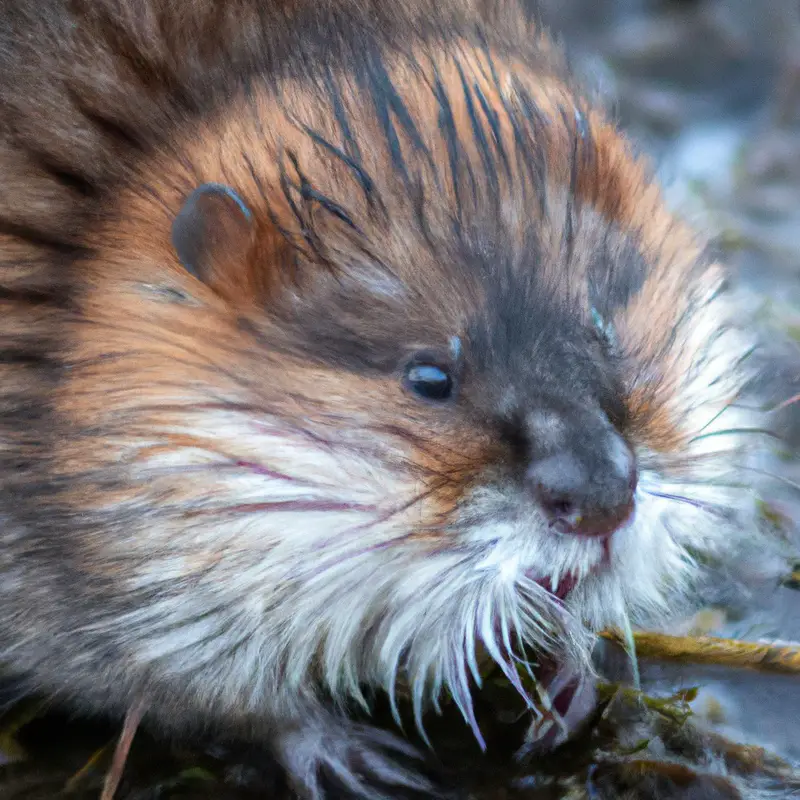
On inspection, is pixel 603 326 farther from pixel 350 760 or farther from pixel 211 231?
pixel 350 760

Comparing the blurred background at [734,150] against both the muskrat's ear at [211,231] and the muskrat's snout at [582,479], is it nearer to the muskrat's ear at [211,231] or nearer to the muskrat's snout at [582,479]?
the muskrat's snout at [582,479]

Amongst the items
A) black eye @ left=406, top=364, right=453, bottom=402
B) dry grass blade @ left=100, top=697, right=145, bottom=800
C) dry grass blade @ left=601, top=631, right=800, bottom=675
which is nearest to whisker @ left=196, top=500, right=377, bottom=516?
Result: black eye @ left=406, top=364, right=453, bottom=402

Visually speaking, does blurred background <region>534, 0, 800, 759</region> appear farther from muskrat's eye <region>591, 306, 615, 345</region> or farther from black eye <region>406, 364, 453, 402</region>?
black eye <region>406, 364, 453, 402</region>

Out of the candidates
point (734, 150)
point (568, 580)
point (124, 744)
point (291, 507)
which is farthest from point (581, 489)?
point (734, 150)

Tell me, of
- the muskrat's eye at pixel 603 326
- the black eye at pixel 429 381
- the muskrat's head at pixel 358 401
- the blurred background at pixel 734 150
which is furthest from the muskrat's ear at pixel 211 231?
the blurred background at pixel 734 150

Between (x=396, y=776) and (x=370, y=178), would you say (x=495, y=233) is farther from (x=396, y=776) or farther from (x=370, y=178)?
(x=396, y=776)

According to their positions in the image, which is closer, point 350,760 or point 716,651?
point 350,760
